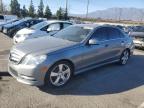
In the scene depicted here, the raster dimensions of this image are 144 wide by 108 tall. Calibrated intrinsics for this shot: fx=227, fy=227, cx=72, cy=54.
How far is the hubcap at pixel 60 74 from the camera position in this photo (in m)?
5.65

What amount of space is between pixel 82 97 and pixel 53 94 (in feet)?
2.26

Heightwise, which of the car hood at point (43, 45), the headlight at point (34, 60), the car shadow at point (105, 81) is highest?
the car hood at point (43, 45)

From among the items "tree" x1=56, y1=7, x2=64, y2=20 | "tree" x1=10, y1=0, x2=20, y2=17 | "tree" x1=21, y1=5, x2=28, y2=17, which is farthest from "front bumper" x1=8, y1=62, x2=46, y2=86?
"tree" x1=10, y1=0, x2=20, y2=17

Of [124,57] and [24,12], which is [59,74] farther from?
[24,12]

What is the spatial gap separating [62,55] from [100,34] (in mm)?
1929

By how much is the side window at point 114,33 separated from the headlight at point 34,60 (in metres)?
3.06

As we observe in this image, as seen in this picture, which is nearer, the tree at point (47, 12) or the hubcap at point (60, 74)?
the hubcap at point (60, 74)

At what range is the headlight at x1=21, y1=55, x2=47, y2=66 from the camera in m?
5.27

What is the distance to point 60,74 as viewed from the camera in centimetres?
581

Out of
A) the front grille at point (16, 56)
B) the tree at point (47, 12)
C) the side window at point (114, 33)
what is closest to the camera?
the front grille at point (16, 56)

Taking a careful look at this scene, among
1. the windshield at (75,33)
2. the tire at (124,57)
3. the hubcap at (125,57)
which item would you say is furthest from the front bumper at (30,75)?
the hubcap at (125,57)

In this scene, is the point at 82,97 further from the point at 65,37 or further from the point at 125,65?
the point at 125,65

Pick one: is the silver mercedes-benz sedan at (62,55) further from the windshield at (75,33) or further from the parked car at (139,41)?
the parked car at (139,41)

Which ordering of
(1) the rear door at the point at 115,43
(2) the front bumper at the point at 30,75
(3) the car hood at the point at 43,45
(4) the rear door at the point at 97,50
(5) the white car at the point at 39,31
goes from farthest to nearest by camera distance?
(5) the white car at the point at 39,31 < (1) the rear door at the point at 115,43 < (4) the rear door at the point at 97,50 < (3) the car hood at the point at 43,45 < (2) the front bumper at the point at 30,75
